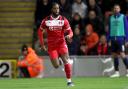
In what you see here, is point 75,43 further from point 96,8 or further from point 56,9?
point 56,9

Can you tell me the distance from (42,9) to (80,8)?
1.38m

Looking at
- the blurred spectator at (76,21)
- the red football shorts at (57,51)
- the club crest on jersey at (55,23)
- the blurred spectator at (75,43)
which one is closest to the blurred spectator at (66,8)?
the blurred spectator at (76,21)

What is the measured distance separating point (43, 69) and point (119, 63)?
2.53 meters

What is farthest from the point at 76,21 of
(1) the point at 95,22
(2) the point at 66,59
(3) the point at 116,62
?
(2) the point at 66,59

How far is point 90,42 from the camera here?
75.8 ft

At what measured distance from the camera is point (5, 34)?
2498 centimetres

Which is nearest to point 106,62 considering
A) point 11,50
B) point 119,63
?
point 119,63

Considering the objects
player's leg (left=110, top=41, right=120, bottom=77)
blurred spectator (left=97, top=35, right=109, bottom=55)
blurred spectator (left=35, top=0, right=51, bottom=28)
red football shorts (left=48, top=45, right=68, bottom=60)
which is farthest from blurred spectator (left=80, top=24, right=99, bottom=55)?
red football shorts (left=48, top=45, right=68, bottom=60)

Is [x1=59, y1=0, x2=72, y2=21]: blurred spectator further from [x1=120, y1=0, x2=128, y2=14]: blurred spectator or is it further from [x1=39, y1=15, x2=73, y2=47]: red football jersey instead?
[x1=39, y1=15, x2=73, y2=47]: red football jersey

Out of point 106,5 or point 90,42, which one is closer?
point 90,42

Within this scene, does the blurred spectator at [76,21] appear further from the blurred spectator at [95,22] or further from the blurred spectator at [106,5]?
the blurred spectator at [106,5]

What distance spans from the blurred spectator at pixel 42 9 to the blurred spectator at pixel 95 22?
1.50 meters

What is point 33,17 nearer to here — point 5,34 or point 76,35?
point 5,34

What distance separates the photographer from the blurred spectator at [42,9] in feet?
78.1
